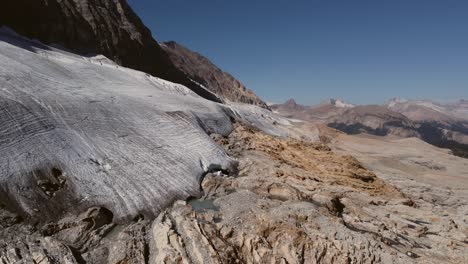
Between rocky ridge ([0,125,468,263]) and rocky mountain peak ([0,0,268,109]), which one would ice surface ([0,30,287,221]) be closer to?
rocky ridge ([0,125,468,263])

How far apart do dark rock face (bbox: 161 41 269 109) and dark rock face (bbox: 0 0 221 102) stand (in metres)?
51.9

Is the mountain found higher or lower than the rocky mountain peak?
lower

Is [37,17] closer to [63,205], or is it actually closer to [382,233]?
[63,205]

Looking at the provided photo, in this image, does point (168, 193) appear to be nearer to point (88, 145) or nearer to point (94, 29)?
point (88, 145)

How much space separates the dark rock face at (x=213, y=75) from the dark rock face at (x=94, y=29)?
170 ft

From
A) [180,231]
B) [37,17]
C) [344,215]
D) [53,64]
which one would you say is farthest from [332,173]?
[37,17]

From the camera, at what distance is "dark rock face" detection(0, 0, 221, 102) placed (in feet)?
91.2

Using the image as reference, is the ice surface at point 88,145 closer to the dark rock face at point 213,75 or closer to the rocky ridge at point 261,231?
the rocky ridge at point 261,231

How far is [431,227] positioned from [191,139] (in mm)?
10409

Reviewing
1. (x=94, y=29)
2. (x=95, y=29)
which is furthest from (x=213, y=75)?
(x=94, y=29)

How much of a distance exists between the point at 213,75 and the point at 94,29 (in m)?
74.8

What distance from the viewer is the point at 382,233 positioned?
38.1 feet

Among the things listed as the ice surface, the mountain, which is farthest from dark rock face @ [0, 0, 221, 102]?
the ice surface

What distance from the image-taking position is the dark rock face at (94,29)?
2781 cm
